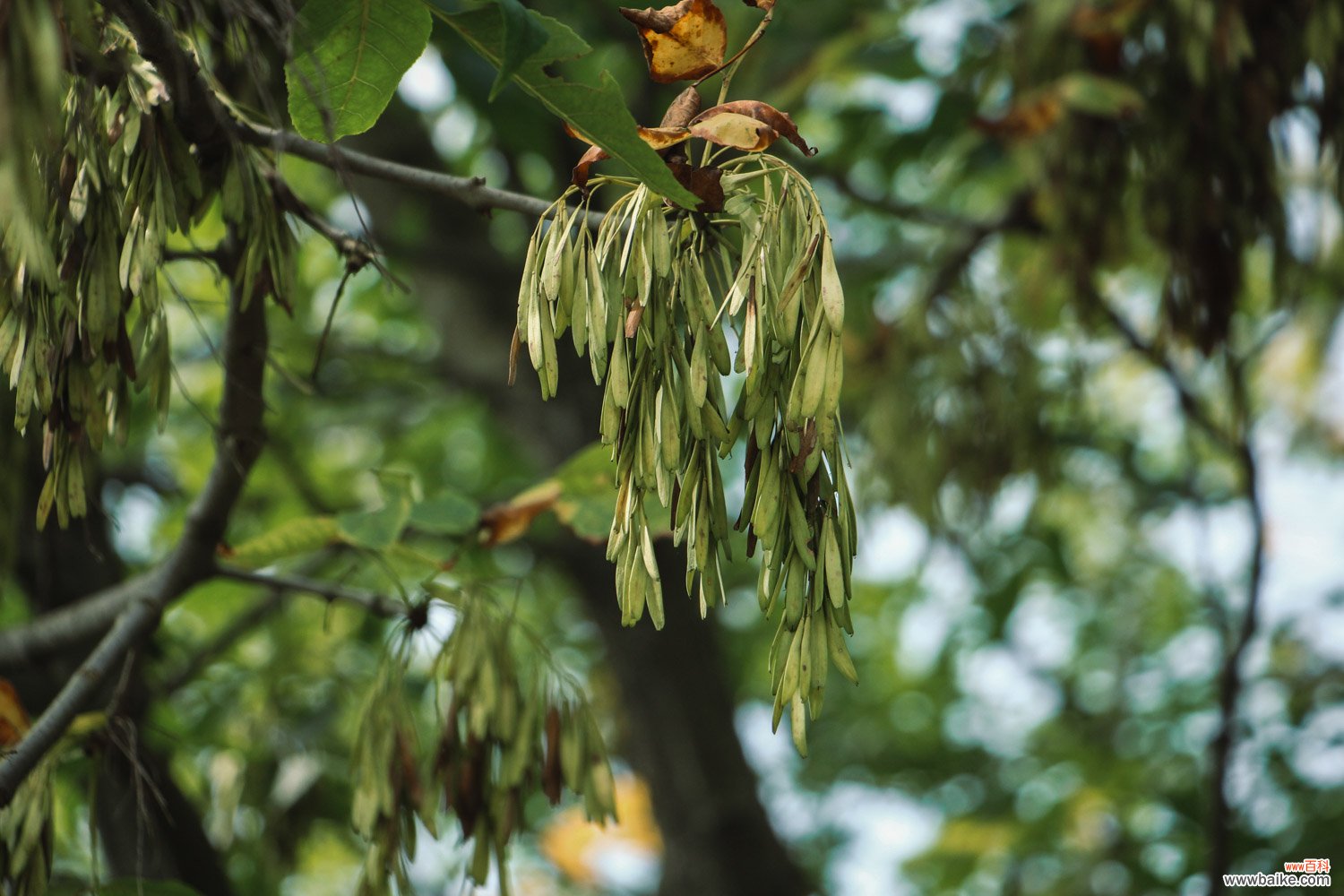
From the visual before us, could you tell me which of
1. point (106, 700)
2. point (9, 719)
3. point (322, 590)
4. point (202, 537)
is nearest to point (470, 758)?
point (322, 590)

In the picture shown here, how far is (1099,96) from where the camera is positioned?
1.97 m

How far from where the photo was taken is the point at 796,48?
2705 millimetres

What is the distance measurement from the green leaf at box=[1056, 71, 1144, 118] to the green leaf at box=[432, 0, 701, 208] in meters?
1.36

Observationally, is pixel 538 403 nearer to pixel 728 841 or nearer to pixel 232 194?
pixel 728 841

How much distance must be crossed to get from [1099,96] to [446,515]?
132 centimetres

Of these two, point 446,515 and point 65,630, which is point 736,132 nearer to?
point 446,515

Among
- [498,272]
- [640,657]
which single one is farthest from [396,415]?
[640,657]

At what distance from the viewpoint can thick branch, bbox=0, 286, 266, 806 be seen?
1.11 meters

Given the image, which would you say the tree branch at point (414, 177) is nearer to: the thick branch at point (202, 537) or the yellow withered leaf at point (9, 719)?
the thick branch at point (202, 537)

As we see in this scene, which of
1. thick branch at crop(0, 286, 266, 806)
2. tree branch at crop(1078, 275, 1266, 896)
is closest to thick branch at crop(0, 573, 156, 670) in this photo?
thick branch at crop(0, 286, 266, 806)

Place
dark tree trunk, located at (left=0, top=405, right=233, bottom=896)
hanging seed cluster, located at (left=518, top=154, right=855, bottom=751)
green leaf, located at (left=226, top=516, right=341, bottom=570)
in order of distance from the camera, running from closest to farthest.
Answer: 1. hanging seed cluster, located at (left=518, top=154, right=855, bottom=751)
2. green leaf, located at (left=226, top=516, right=341, bottom=570)
3. dark tree trunk, located at (left=0, top=405, right=233, bottom=896)

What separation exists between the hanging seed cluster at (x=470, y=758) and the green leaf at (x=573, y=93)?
64 cm

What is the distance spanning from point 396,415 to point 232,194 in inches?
90.8

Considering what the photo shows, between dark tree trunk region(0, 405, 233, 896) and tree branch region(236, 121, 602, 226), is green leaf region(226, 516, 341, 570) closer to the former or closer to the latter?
dark tree trunk region(0, 405, 233, 896)
